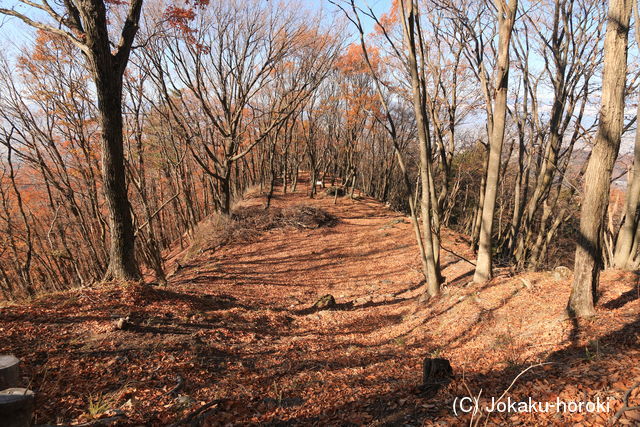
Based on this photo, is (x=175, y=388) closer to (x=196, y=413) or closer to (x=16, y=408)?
(x=196, y=413)

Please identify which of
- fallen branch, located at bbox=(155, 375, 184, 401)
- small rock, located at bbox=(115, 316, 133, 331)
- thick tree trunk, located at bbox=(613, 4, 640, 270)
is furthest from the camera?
thick tree trunk, located at bbox=(613, 4, 640, 270)

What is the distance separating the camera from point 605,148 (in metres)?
3.85

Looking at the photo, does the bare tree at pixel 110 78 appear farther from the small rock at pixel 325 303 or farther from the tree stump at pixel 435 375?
the tree stump at pixel 435 375

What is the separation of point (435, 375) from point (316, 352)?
7.74ft

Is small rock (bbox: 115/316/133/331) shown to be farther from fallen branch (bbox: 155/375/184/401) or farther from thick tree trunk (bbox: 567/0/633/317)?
thick tree trunk (bbox: 567/0/633/317)

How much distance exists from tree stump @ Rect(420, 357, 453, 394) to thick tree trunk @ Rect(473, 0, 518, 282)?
386 cm

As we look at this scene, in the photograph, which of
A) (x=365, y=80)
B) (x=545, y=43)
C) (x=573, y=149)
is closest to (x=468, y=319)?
(x=573, y=149)

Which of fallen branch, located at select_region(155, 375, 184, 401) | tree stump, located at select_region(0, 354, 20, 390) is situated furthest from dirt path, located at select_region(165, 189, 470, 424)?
tree stump, located at select_region(0, 354, 20, 390)

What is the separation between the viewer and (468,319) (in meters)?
5.66

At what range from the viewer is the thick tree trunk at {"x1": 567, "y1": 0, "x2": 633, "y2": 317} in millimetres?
3750

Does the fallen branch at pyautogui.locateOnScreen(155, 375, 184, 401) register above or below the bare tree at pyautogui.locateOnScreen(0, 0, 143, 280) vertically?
below

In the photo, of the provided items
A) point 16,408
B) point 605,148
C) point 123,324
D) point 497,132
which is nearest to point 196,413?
point 16,408

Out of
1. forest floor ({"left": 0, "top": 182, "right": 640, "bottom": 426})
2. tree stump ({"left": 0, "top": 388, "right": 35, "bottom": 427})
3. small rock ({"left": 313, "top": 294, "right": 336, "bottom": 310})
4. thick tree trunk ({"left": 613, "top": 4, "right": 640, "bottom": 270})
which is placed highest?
thick tree trunk ({"left": 613, "top": 4, "right": 640, "bottom": 270})

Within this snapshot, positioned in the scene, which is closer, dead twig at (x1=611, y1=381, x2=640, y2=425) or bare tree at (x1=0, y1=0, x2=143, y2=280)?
dead twig at (x1=611, y1=381, x2=640, y2=425)
